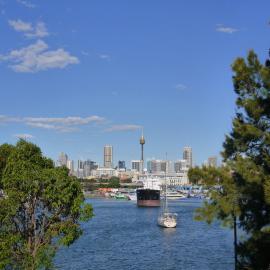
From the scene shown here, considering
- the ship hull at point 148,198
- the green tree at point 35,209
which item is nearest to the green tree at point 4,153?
the green tree at point 35,209

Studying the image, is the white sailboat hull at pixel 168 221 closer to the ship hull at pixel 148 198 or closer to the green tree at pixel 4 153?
the green tree at pixel 4 153

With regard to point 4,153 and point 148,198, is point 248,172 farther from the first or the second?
point 148,198

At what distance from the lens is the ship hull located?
17825cm

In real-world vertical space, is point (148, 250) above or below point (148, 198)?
below

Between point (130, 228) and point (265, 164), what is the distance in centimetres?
7846

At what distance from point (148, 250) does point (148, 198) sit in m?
114

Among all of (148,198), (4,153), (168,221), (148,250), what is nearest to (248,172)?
(4,153)

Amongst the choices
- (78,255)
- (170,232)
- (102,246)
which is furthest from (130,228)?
(78,255)

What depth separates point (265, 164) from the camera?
1942cm

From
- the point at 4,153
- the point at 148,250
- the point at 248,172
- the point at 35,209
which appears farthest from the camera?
the point at 148,250

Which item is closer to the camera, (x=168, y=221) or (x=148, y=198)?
(x=168, y=221)

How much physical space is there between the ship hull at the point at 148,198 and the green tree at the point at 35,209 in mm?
156329

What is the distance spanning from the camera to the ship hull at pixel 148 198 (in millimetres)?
178250

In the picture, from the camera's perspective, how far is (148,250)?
214 ft
